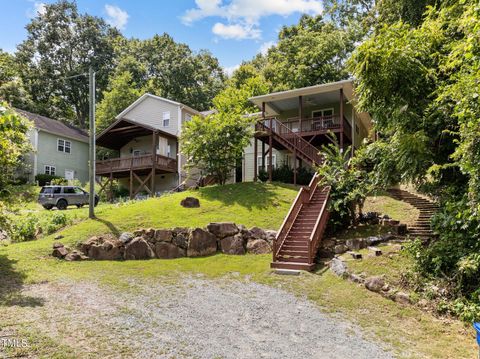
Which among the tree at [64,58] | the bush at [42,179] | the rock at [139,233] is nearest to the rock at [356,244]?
the rock at [139,233]

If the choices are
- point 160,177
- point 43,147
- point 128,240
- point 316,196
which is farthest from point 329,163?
point 43,147

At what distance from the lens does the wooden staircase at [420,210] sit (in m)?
13.0

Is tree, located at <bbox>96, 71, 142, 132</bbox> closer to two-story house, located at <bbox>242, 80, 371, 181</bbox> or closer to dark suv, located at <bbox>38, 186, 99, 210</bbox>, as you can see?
dark suv, located at <bbox>38, 186, 99, 210</bbox>

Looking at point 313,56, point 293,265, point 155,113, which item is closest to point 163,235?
point 293,265

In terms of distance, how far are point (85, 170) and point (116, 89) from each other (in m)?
9.70

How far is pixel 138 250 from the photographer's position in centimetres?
1333

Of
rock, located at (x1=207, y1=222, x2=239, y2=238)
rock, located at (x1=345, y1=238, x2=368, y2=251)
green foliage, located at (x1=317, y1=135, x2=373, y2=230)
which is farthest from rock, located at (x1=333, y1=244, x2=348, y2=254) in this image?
rock, located at (x1=207, y1=222, x2=239, y2=238)

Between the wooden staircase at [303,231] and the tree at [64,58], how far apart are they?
42.6 m

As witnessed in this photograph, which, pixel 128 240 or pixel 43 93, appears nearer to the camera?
pixel 128 240

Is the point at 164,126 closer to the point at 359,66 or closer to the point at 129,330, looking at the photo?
the point at 359,66

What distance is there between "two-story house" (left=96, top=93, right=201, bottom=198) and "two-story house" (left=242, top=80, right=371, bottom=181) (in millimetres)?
6127

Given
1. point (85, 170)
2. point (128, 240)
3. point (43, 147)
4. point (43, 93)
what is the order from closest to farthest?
1. point (128, 240)
2. point (43, 147)
3. point (85, 170)
4. point (43, 93)

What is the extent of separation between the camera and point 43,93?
4862cm

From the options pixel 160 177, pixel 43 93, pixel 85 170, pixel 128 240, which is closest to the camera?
pixel 128 240
